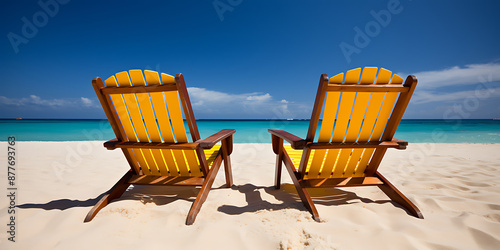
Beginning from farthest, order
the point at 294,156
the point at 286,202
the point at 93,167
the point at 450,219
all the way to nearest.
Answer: the point at 93,167 → the point at 294,156 → the point at 286,202 → the point at 450,219

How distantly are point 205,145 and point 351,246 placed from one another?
127 cm

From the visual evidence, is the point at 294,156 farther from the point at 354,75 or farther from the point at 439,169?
the point at 439,169

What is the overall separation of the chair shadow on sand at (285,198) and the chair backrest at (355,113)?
0.34m

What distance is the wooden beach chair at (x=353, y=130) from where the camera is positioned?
5.28 feet

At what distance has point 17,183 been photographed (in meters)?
2.45

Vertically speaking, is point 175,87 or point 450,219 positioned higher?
point 175,87

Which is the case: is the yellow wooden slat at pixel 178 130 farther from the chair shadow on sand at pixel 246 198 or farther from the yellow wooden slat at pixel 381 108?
the yellow wooden slat at pixel 381 108

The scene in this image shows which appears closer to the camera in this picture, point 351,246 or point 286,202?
point 351,246

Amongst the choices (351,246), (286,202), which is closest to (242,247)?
(351,246)

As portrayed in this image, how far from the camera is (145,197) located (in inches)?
84.0

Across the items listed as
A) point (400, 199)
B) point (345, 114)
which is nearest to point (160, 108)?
point (345, 114)

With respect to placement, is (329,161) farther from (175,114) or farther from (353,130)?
(175,114)

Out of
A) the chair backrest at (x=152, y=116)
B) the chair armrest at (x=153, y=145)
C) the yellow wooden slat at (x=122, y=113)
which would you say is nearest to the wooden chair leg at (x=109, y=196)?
the chair backrest at (x=152, y=116)

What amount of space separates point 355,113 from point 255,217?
1279 mm
